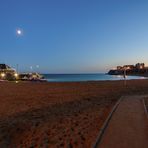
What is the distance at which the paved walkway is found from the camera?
8.84 meters

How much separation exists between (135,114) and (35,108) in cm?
691

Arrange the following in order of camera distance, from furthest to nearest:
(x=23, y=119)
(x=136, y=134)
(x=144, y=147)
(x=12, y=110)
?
(x=12, y=110), (x=23, y=119), (x=136, y=134), (x=144, y=147)

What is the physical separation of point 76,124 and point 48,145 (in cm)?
287

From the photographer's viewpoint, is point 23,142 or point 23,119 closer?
point 23,142

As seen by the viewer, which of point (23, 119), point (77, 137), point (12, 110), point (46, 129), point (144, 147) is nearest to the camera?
point (144, 147)

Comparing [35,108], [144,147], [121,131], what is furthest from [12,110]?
[144,147]

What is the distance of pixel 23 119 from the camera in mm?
14758

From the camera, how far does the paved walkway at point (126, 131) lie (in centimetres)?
884

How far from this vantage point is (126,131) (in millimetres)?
10367

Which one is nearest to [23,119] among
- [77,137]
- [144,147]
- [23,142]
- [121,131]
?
[23,142]

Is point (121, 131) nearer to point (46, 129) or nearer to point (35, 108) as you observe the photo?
point (46, 129)

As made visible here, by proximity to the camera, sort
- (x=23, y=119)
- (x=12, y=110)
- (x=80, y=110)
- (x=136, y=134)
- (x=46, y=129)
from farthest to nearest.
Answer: (x=12, y=110) → (x=80, y=110) → (x=23, y=119) → (x=46, y=129) → (x=136, y=134)

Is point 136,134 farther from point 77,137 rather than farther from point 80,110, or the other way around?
point 80,110

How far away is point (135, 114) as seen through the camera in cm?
1375
